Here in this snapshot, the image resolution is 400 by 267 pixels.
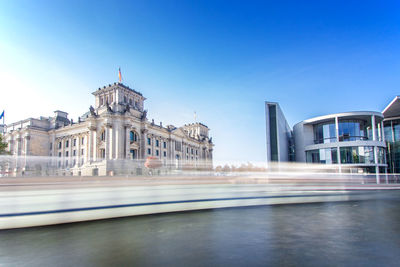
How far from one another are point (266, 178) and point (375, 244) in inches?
311

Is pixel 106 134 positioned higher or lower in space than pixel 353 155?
higher

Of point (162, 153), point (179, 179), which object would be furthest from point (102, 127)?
point (179, 179)

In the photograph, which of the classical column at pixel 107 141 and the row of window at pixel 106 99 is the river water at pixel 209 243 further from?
the row of window at pixel 106 99

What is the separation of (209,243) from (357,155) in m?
38.0

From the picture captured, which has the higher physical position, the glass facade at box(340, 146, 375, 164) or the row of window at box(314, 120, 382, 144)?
the row of window at box(314, 120, 382, 144)

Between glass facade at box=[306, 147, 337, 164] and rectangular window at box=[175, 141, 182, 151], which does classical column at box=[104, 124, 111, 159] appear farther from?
glass facade at box=[306, 147, 337, 164]

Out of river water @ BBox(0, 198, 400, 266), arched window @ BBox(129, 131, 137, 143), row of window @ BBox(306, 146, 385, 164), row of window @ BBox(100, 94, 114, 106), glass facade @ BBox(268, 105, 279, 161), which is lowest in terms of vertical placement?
river water @ BBox(0, 198, 400, 266)

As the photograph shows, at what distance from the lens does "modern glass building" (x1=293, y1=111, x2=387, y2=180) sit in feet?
114

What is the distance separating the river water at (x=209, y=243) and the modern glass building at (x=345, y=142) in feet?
103

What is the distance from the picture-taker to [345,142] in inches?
1367

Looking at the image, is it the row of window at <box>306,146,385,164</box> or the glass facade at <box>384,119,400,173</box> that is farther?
the glass facade at <box>384,119,400,173</box>

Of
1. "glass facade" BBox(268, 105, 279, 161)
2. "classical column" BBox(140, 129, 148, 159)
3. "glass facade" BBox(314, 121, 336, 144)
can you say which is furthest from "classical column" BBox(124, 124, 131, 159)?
"glass facade" BBox(268, 105, 279, 161)

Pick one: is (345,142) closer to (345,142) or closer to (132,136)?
(345,142)

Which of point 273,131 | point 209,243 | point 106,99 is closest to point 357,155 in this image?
point 273,131
